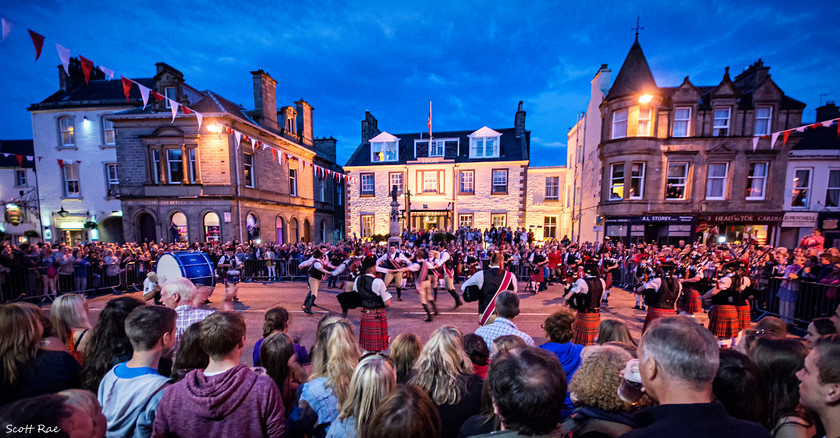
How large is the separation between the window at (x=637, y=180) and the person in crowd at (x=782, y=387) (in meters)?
18.8

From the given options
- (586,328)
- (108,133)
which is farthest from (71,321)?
(108,133)

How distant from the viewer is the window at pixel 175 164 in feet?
62.0

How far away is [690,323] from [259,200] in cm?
2281

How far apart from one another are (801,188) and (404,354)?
27.4m

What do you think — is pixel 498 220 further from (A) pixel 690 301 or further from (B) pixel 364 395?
(B) pixel 364 395

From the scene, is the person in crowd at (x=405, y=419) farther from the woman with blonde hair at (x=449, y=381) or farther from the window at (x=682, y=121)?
the window at (x=682, y=121)

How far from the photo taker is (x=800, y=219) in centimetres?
1766

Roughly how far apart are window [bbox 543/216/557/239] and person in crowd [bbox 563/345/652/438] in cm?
2498

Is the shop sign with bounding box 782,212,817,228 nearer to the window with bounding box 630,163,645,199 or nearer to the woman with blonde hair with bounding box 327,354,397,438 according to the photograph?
the window with bounding box 630,163,645,199

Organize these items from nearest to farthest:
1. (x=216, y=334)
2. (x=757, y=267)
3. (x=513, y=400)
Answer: (x=513, y=400)
(x=216, y=334)
(x=757, y=267)

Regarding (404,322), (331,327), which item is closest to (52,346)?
(331,327)

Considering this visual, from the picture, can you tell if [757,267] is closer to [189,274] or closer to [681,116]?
[681,116]

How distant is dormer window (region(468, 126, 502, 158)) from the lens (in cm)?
2503

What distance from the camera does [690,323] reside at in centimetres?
160
